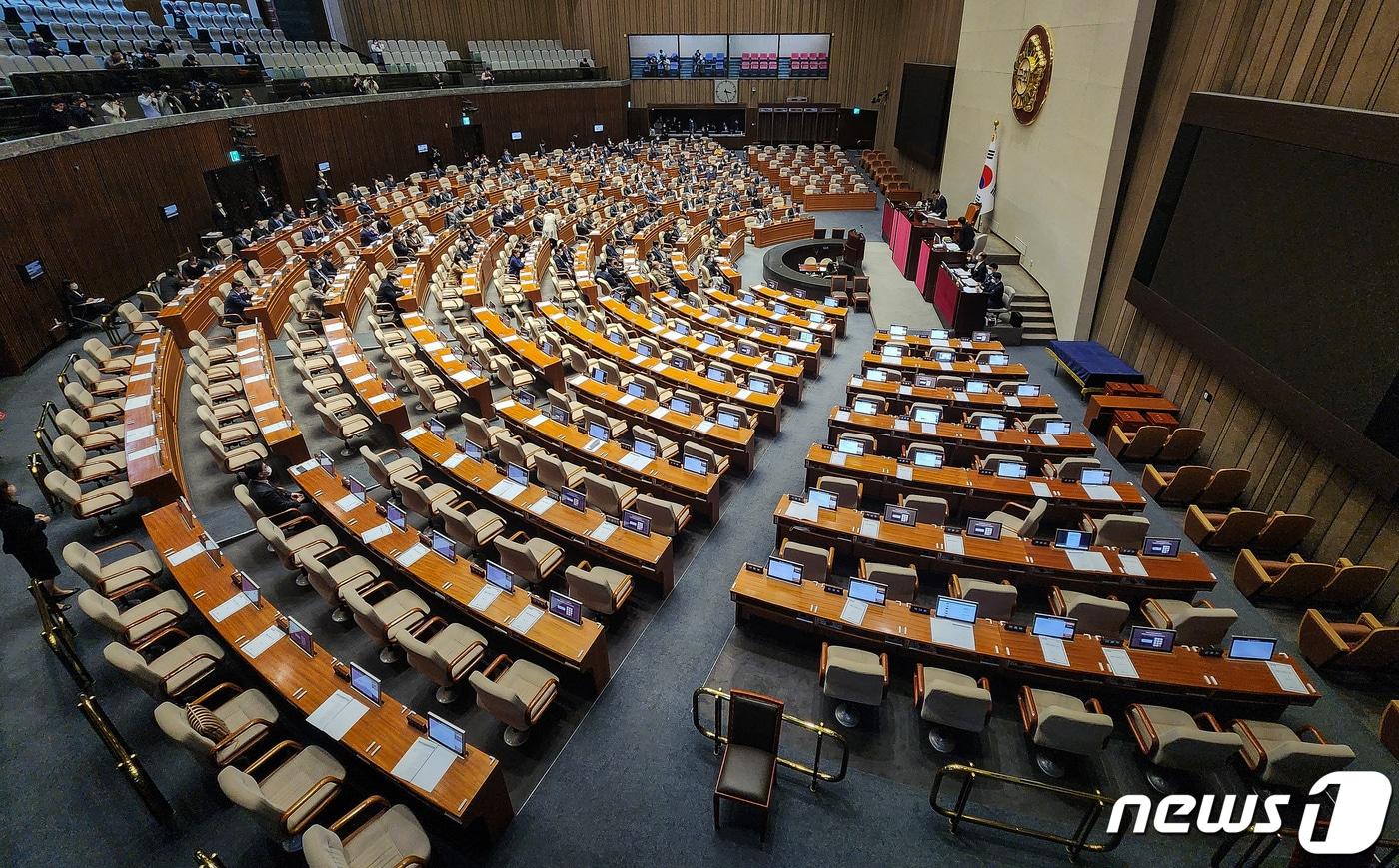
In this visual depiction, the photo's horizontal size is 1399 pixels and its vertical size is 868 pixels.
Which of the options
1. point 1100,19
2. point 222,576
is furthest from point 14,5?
point 1100,19

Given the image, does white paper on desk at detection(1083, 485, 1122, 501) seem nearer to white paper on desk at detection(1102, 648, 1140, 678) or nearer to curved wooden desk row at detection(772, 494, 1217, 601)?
curved wooden desk row at detection(772, 494, 1217, 601)

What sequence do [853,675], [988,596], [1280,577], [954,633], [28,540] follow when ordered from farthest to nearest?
[1280,577] < [28,540] < [988,596] < [954,633] < [853,675]

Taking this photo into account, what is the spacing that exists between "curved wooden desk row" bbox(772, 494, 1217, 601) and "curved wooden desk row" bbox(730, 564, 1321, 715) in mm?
1087

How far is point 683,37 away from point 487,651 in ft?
124

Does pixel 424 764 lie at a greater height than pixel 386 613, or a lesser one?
greater

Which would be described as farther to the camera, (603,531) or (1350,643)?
(603,531)

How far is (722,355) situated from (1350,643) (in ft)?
31.1

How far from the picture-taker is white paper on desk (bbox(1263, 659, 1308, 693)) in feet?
18.0

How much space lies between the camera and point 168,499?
A: 798cm

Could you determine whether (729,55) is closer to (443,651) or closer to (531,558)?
(531,558)

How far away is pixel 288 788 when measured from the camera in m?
4.79

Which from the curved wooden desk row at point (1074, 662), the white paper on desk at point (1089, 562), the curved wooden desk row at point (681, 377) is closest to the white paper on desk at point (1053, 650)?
the curved wooden desk row at point (1074, 662)

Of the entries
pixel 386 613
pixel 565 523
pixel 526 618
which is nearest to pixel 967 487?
pixel 565 523

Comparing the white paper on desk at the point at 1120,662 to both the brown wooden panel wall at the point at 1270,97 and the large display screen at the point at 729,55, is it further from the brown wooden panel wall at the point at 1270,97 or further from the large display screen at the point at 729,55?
the large display screen at the point at 729,55
